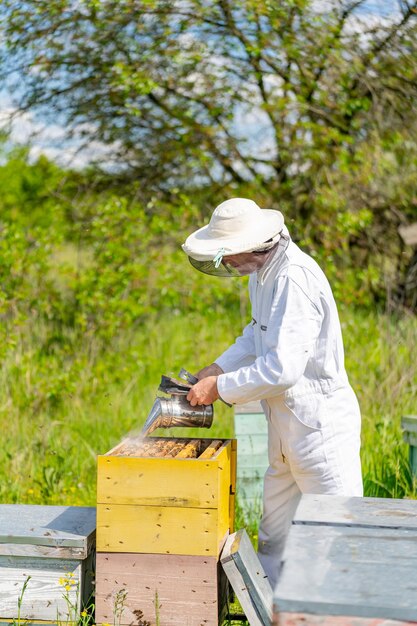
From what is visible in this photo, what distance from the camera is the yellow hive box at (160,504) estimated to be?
291cm

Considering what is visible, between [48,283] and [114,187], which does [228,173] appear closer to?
[114,187]

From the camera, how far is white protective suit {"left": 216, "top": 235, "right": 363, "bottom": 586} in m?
3.07

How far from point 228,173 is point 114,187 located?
1298 millimetres

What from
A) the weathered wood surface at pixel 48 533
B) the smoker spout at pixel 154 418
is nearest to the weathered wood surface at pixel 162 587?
the weathered wood surface at pixel 48 533

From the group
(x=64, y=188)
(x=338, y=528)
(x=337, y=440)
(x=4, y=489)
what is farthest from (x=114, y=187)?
(x=338, y=528)

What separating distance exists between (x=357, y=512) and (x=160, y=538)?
0.78 m

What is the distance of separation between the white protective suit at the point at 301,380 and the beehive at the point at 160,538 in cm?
38

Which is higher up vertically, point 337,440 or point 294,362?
point 294,362

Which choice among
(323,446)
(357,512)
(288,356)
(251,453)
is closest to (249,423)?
(251,453)

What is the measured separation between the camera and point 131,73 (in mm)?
7957

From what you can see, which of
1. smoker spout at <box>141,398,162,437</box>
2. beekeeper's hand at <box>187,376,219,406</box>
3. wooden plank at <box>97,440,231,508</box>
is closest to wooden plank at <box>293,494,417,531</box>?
wooden plank at <box>97,440,231,508</box>

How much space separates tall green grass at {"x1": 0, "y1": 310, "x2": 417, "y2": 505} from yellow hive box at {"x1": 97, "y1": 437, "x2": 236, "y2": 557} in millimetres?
1689

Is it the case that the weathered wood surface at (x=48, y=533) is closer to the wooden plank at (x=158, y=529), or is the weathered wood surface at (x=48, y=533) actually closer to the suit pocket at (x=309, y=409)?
the wooden plank at (x=158, y=529)

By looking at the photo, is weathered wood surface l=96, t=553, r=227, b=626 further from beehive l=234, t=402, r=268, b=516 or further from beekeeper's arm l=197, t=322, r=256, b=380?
beehive l=234, t=402, r=268, b=516
